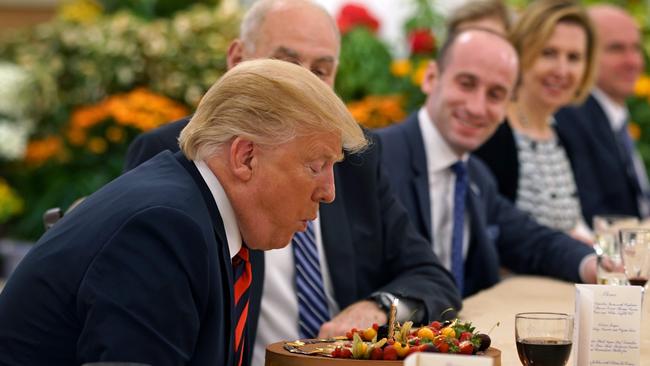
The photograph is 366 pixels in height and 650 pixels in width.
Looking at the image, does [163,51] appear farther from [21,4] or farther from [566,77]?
[21,4]

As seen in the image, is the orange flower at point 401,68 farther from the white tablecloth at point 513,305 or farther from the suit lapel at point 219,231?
the suit lapel at point 219,231

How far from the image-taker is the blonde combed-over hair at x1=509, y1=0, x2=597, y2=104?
5.30 meters

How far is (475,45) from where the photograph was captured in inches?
165

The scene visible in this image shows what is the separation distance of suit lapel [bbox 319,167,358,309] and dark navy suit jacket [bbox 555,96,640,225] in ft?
8.22

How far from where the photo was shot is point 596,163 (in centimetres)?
598

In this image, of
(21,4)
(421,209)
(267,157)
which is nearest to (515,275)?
(421,209)

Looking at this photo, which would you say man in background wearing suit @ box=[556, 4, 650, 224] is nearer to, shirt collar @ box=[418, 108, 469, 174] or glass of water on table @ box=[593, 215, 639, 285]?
shirt collar @ box=[418, 108, 469, 174]

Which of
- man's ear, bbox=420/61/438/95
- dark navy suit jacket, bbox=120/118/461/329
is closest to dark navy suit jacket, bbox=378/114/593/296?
man's ear, bbox=420/61/438/95

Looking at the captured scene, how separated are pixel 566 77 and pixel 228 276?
3.45m

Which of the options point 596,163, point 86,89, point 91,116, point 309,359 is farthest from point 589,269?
point 86,89

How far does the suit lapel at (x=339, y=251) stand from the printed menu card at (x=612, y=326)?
3.79 ft

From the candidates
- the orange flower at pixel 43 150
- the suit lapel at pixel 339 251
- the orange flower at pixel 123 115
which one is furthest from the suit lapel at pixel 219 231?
the orange flower at pixel 43 150

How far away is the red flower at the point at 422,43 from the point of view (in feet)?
21.4

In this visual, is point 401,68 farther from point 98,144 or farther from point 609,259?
point 609,259
